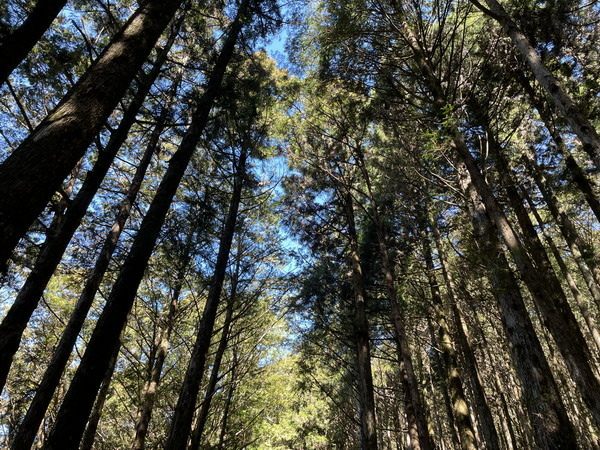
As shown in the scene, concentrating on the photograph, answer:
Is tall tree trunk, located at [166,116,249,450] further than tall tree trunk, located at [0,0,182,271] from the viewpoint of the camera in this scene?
Yes

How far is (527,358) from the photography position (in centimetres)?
484

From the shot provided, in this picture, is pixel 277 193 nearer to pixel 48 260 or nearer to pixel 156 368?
pixel 156 368

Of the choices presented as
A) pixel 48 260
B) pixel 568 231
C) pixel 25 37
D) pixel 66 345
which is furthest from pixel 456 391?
pixel 25 37

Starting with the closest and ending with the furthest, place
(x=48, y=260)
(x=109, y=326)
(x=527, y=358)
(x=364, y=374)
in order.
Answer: (x=109, y=326), (x=527, y=358), (x=48, y=260), (x=364, y=374)

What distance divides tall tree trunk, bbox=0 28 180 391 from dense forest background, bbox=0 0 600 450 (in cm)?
4

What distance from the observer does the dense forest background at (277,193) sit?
3975 mm

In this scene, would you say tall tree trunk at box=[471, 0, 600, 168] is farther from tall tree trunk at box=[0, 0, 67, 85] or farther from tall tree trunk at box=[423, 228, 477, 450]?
tall tree trunk at box=[0, 0, 67, 85]

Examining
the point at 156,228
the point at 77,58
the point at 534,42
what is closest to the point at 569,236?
the point at 534,42

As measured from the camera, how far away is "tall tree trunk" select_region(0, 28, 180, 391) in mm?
3971

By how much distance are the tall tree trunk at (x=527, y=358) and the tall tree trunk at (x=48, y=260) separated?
22.2 feet

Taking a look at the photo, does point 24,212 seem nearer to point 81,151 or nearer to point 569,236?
point 81,151

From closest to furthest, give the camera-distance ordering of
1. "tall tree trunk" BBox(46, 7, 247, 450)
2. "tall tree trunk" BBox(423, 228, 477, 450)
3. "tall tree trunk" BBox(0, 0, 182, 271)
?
1. "tall tree trunk" BBox(0, 0, 182, 271)
2. "tall tree trunk" BBox(46, 7, 247, 450)
3. "tall tree trunk" BBox(423, 228, 477, 450)

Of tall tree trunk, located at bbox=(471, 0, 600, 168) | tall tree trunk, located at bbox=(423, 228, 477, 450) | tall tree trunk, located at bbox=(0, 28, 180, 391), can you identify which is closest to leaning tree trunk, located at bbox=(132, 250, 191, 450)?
tall tree trunk, located at bbox=(0, 28, 180, 391)

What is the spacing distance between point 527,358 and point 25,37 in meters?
7.63
